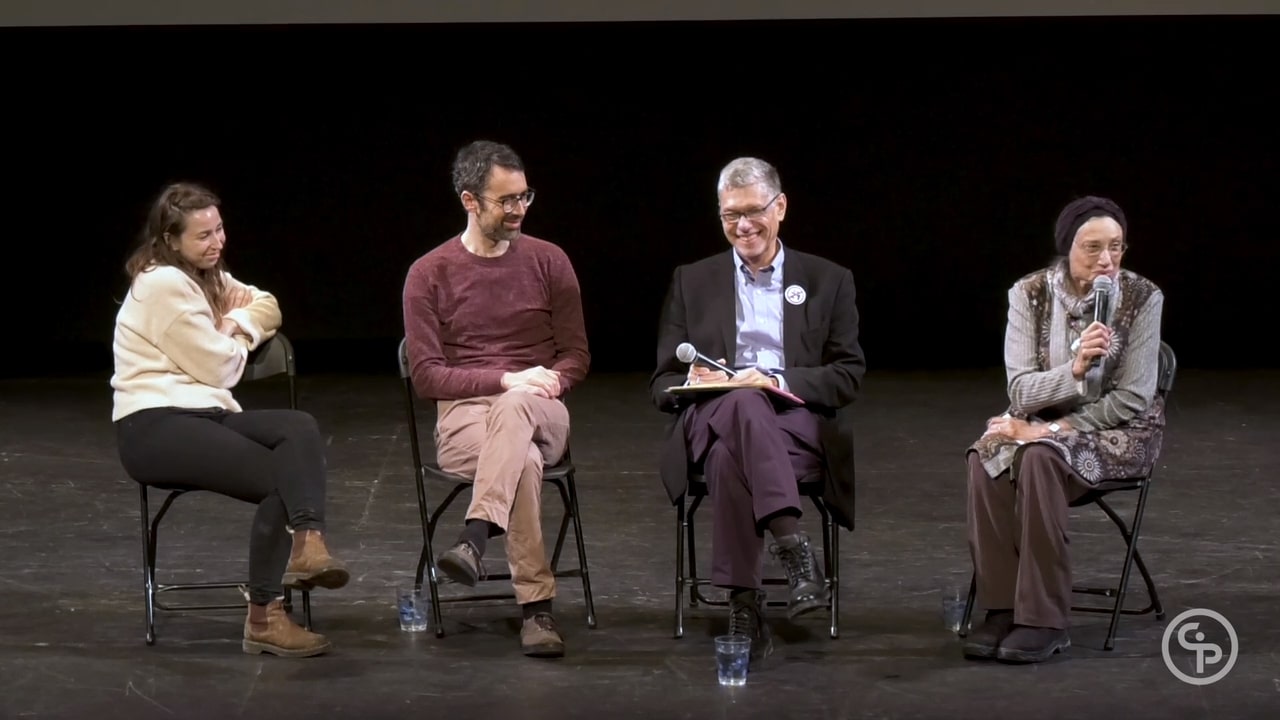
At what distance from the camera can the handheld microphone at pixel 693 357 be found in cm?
395

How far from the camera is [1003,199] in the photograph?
8.50 meters

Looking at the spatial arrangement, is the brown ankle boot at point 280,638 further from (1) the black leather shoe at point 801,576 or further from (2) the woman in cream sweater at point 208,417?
(1) the black leather shoe at point 801,576

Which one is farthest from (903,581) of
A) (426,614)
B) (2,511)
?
(2,511)

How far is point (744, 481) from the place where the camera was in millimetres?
3865

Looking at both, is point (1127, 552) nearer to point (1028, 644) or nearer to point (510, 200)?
point (1028, 644)

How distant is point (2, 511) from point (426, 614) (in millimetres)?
1951

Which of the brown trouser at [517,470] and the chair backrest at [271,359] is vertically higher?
the chair backrest at [271,359]

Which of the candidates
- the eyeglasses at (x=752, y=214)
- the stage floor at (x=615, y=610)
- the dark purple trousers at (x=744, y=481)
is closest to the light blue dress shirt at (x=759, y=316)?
the eyeglasses at (x=752, y=214)

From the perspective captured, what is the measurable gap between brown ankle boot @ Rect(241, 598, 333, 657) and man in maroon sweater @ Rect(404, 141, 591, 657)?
1.42 ft

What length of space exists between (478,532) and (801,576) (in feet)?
2.42

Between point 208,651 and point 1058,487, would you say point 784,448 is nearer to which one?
point 1058,487

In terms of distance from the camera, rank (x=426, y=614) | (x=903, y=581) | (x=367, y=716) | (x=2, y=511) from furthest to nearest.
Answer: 1. (x=2, y=511)
2. (x=903, y=581)
3. (x=426, y=614)
4. (x=367, y=716)

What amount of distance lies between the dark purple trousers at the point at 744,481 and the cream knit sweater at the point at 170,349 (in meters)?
1.16

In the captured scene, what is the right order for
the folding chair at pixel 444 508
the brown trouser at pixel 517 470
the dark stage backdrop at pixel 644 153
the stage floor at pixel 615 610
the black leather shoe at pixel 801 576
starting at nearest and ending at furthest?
the stage floor at pixel 615 610 → the black leather shoe at pixel 801 576 → the brown trouser at pixel 517 470 → the folding chair at pixel 444 508 → the dark stage backdrop at pixel 644 153
